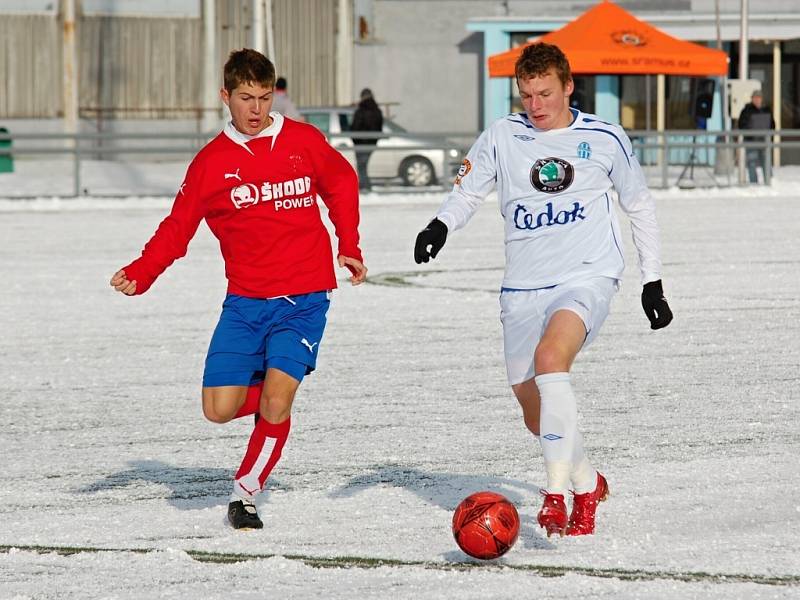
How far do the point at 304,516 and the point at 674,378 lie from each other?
3795mm

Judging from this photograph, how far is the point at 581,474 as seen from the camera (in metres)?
5.86

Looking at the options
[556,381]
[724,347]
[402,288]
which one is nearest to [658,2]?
[402,288]

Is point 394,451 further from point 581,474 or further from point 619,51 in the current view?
point 619,51

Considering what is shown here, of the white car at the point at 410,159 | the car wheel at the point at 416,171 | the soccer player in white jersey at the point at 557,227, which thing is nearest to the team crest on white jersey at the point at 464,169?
the soccer player in white jersey at the point at 557,227

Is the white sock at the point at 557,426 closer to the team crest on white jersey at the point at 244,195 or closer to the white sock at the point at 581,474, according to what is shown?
the white sock at the point at 581,474

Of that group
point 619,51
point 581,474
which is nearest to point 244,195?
point 581,474

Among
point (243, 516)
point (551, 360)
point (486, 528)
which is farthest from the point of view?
point (243, 516)

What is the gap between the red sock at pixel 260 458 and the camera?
6.14 metres

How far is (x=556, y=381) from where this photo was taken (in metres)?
5.69

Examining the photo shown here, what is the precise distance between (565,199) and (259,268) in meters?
1.17

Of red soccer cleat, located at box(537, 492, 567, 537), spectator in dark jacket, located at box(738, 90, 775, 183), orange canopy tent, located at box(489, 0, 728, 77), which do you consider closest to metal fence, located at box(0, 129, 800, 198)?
spectator in dark jacket, located at box(738, 90, 775, 183)

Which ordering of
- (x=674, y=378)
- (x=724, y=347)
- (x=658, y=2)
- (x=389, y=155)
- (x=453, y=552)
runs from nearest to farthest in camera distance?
(x=453, y=552)
(x=674, y=378)
(x=724, y=347)
(x=389, y=155)
(x=658, y=2)

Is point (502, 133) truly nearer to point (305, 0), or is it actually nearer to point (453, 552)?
point (453, 552)

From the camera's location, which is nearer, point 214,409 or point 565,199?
point 565,199
